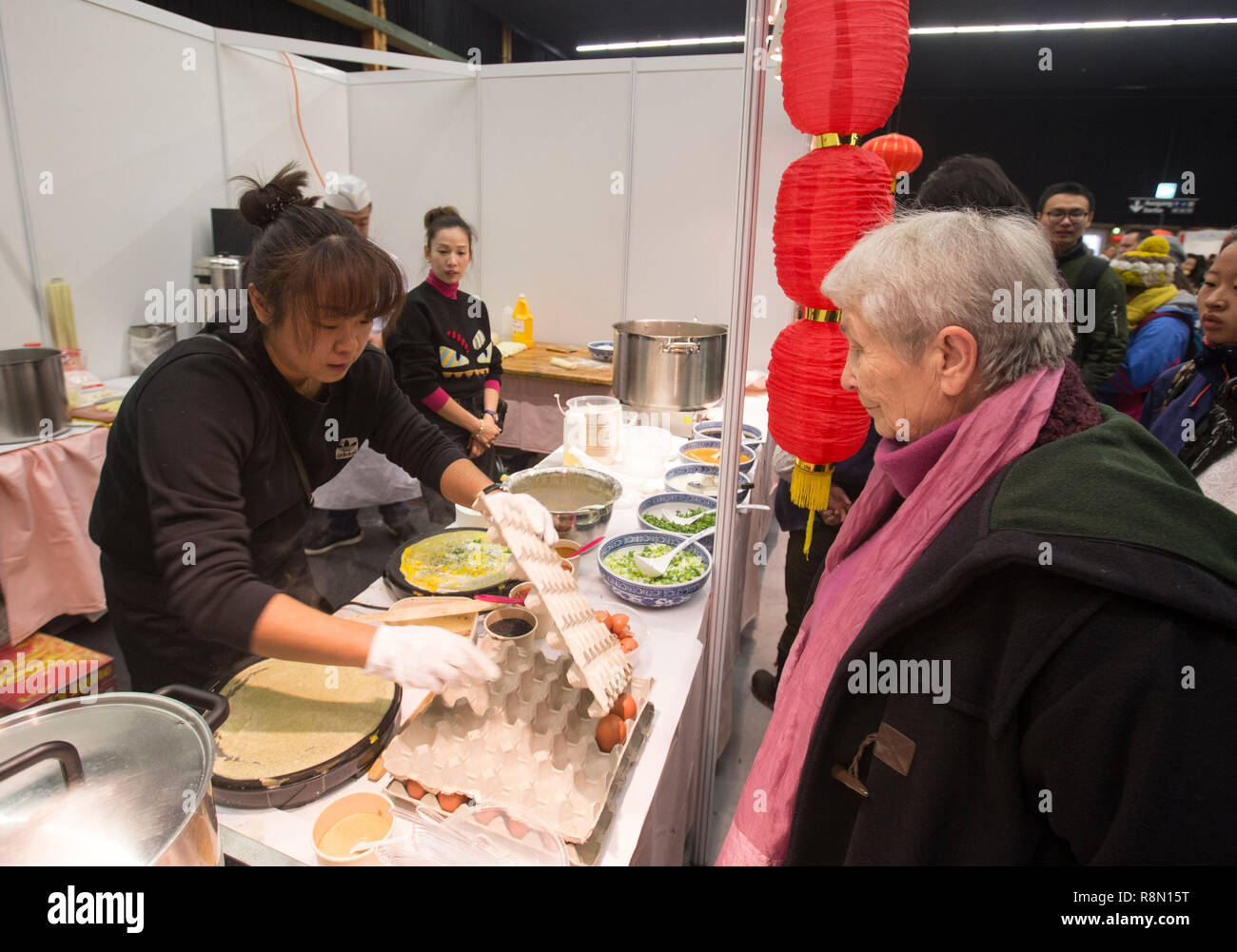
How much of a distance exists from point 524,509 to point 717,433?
1.72m

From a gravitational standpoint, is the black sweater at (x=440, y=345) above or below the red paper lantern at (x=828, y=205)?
below

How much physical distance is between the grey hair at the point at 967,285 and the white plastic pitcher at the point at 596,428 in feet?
5.16

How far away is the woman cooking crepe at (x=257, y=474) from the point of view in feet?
3.64

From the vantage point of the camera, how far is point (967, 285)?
1006 millimetres

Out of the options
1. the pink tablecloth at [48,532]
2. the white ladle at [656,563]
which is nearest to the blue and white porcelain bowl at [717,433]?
the white ladle at [656,563]

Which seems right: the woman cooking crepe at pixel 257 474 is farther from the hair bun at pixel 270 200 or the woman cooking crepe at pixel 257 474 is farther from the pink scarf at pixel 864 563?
the pink scarf at pixel 864 563

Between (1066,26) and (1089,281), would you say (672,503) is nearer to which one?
(1089,281)

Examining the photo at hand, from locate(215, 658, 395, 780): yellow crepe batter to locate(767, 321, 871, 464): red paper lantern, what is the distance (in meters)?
1.14

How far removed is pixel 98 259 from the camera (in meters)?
3.86

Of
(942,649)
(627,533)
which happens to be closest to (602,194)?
(627,533)

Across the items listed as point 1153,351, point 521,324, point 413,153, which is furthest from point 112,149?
point 1153,351

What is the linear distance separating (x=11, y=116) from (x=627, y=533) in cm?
385

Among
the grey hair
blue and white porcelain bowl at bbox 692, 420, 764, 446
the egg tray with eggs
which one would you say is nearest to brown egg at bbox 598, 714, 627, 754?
the egg tray with eggs

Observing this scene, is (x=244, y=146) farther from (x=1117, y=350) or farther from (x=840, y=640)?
(x=1117, y=350)
